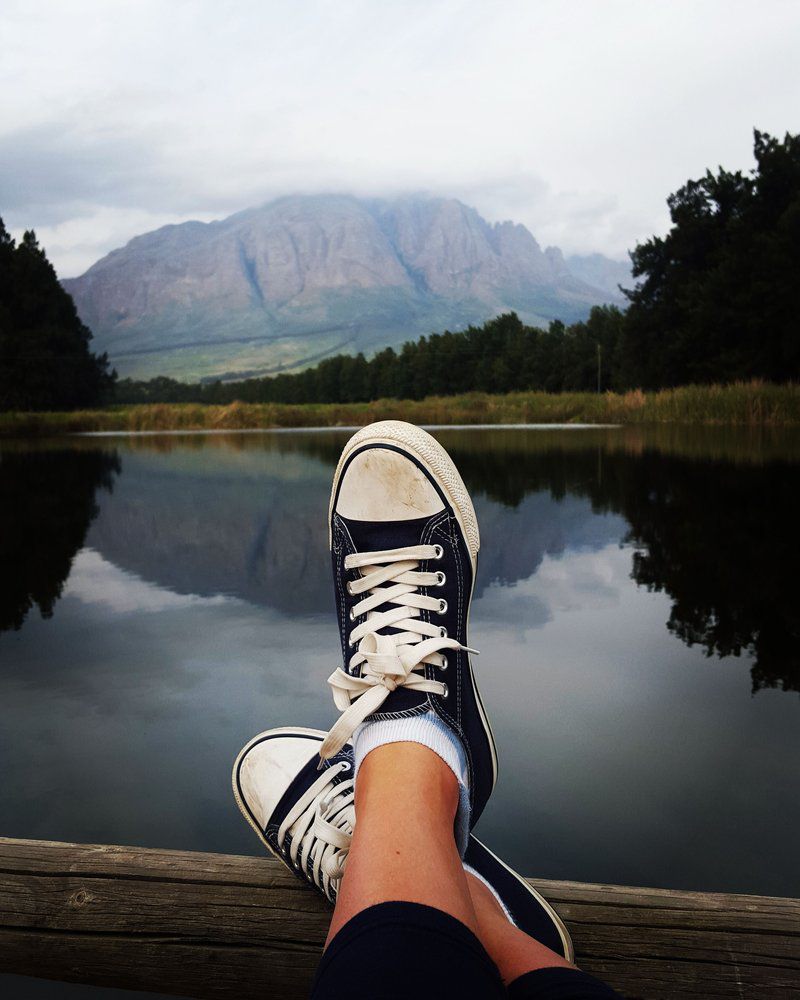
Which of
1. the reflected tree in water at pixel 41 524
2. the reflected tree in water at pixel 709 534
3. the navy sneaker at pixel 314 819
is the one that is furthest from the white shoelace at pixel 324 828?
the reflected tree in water at pixel 41 524

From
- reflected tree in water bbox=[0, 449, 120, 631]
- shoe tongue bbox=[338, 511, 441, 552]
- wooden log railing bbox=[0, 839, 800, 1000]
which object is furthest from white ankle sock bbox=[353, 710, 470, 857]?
reflected tree in water bbox=[0, 449, 120, 631]

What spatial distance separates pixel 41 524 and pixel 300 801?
13.5 feet

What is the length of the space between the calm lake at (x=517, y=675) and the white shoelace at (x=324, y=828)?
0.25 m

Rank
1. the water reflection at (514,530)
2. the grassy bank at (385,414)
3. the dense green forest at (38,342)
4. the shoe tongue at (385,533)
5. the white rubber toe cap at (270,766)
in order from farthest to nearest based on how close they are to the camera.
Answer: the dense green forest at (38,342) → the grassy bank at (385,414) → the water reflection at (514,530) → the shoe tongue at (385,533) → the white rubber toe cap at (270,766)

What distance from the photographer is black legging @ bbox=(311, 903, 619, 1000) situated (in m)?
0.64

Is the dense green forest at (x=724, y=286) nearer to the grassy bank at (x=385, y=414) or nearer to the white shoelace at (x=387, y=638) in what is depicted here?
the grassy bank at (x=385, y=414)

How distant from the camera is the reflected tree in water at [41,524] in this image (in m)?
2.85

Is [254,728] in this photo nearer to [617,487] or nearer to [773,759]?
[773,759]

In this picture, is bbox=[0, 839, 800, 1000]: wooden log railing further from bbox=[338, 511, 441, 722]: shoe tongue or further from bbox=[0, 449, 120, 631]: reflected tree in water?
bbox=[0, 449, 120, 631]: reflected tree in water

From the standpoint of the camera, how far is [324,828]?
0.91 m

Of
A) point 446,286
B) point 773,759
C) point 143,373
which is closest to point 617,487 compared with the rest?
point 773,759

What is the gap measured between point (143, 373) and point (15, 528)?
13355 centimetres

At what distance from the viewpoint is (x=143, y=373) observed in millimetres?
130000

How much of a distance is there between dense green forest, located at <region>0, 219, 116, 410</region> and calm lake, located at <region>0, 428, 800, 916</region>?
26159 mm
